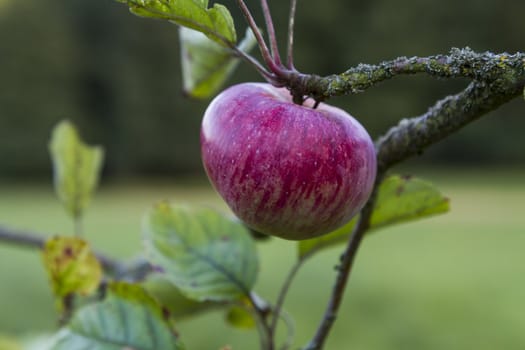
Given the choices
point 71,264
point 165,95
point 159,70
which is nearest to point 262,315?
point 71,264

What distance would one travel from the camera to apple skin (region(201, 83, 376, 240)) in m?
0.27

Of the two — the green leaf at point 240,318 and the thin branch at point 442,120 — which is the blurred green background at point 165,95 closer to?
the green leaf at point 240,318

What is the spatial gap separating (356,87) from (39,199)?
7.20 m

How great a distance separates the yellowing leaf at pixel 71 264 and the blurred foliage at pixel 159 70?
6.52 metres

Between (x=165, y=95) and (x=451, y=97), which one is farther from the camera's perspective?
(x=165, y=95)

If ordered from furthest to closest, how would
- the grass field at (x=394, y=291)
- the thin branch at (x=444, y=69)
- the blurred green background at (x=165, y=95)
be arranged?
the blurred green background at (x=165, y=95) → the grass field at (x=394, y=291) → the thin branch at (x=444, y=69)

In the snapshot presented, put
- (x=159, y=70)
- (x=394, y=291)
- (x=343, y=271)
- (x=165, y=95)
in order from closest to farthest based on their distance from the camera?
(x=343, y=271), (x=394, y=291), (x=165, y=95), (x=159, y=70)

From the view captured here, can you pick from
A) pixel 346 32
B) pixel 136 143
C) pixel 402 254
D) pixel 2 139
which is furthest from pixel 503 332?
pixel 2 139

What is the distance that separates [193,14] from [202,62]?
186 millimetres

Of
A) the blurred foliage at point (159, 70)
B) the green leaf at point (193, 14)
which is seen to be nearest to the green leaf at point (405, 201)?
the green leaf at point (193, 14)

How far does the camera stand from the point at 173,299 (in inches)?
20.6

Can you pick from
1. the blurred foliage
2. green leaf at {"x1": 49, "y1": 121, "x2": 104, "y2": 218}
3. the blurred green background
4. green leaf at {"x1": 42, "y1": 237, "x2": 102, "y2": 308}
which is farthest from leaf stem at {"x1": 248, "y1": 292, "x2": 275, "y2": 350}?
the blurred foliage

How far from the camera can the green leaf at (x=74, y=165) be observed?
642mm

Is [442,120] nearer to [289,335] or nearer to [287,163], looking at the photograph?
[287,163]
